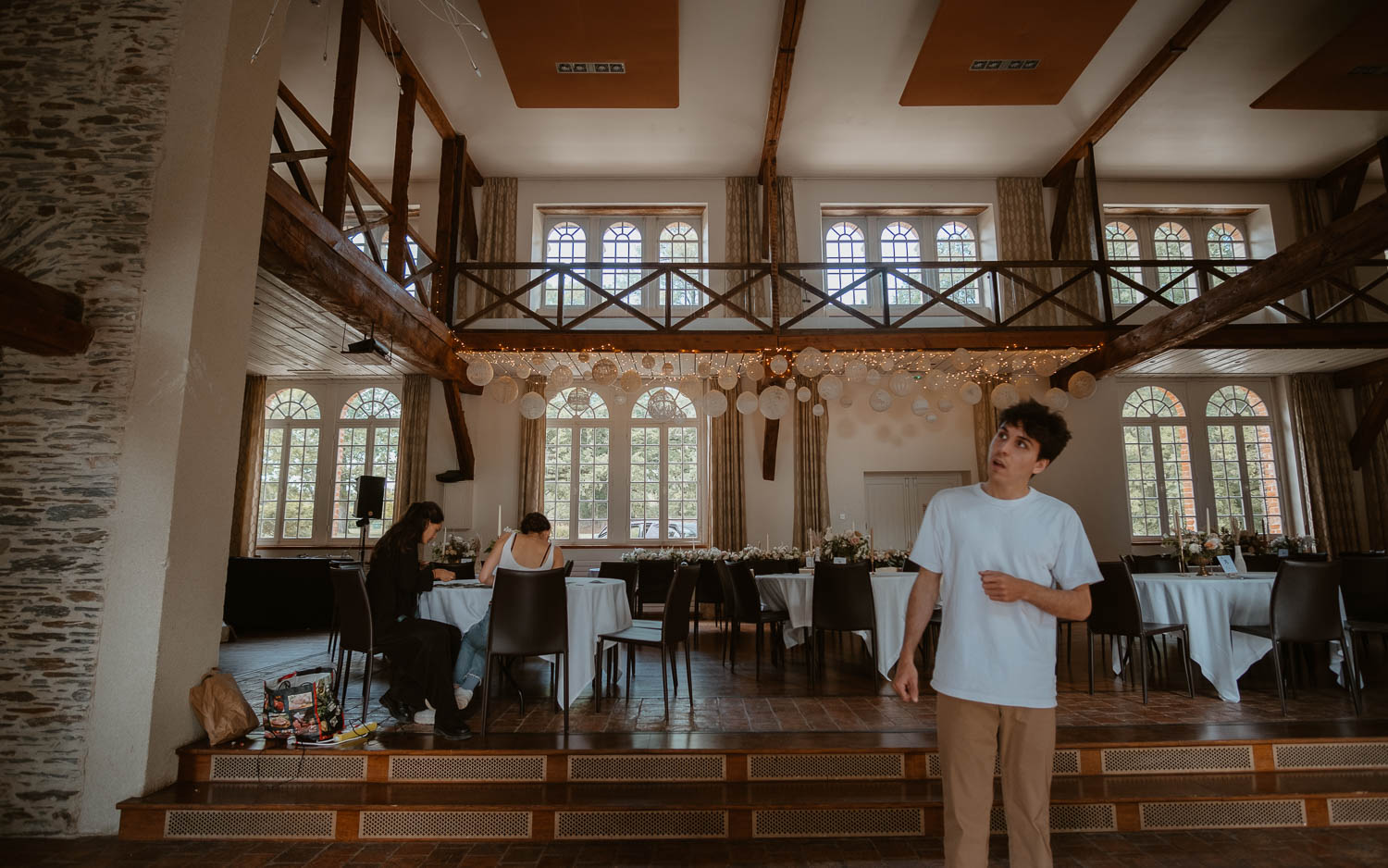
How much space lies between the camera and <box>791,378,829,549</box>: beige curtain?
977cm

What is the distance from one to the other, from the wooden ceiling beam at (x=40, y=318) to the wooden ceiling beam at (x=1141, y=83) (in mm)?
9169

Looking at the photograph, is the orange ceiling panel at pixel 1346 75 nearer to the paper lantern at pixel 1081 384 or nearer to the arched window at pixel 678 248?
the paper lantern at pixel 1081 384

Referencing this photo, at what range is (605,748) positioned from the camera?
132 inches

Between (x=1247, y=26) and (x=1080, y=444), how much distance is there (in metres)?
5.19

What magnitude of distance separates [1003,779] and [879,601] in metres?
3.05

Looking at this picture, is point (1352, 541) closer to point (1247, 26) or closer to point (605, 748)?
point (1247, 26)

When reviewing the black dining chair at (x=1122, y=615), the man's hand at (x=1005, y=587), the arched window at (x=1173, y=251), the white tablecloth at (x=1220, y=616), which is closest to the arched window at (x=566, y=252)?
the black dining chair at (x=1122, y=615)

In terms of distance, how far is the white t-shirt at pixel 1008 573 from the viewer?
6.16 ft

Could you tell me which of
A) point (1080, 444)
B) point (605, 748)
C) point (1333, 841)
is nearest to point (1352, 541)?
point (1080, 444)

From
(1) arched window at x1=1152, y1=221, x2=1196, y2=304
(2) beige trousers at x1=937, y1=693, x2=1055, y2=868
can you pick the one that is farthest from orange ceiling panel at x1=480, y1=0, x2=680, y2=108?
(1) arched window at x1=1152, y1=221, x2=1196, y2=304

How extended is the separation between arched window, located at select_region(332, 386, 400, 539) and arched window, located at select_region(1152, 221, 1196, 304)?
11.5 metres

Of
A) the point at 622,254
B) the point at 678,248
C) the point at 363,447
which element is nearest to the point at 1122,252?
the point at 678,248

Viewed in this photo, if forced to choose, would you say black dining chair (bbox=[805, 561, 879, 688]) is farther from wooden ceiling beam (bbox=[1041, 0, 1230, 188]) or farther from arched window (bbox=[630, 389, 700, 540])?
wooden ceiling beam (bbox=[1041, 0, 1230, 188])

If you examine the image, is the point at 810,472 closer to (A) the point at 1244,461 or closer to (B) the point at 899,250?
(B) the point at 899,250
